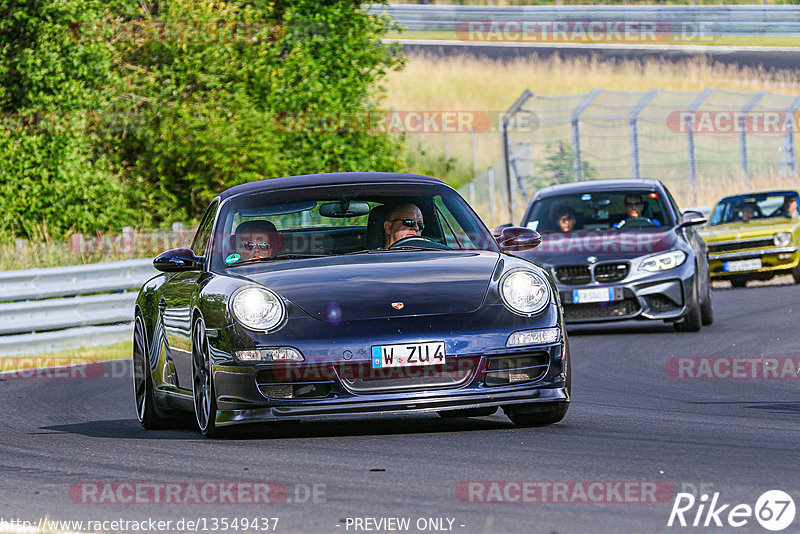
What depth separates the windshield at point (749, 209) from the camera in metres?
24.1

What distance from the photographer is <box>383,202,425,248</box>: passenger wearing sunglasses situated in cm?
904

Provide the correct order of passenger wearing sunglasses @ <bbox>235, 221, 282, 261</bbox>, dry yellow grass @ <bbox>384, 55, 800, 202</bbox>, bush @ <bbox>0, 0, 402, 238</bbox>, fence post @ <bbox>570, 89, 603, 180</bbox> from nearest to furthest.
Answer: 1. passenger wearing sunglasses @ <bbox>235, 221, 282, 261</bbox>
2. bush @ <bbox>0, 0, 402, 238</bbox>
3. fence post @ <bbox>570, 89, 603, 180</bbox>
4. dry yellow grass @ <bbox>384, 55, 800, 202</bbox>

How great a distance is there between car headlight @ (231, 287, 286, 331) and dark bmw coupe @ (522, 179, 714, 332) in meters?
7.94

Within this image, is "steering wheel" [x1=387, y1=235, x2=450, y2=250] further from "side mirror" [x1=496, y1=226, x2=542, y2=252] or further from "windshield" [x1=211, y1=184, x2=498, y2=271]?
"side mirror" [x1=496, y1=226, x2=542, y2=252]

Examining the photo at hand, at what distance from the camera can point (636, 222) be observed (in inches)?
643

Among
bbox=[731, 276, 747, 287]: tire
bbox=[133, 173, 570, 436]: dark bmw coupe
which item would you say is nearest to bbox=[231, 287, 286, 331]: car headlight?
bbox=[133, 173, 570, 436]: dark bmw coupe

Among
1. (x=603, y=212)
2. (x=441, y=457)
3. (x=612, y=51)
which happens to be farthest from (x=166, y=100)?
(x=612, y=51)

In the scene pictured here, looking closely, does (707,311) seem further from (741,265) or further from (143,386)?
(143,386)

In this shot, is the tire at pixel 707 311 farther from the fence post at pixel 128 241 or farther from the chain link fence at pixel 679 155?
the chain link fence at pixel 679 155

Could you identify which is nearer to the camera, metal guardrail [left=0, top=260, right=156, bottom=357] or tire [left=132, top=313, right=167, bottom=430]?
tire [left=132, top=313, right=167, bottom=430]

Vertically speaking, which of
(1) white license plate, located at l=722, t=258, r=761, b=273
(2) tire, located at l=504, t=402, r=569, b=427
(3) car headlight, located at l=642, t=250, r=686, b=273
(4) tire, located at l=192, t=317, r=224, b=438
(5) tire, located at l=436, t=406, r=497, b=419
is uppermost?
(4) tire, located at l=192, t=317, r=224, b=438

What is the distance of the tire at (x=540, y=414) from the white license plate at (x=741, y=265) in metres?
15.3

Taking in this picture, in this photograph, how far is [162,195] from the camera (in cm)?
2952

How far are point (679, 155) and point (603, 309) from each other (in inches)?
1045
